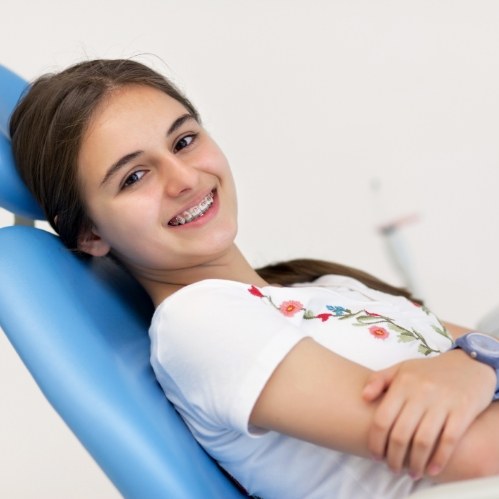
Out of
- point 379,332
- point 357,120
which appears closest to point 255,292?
point 379,332

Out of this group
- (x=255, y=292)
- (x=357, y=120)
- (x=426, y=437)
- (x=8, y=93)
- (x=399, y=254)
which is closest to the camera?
(x=426, y=437)

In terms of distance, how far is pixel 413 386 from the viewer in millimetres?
821

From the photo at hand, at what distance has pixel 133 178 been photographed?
104cm

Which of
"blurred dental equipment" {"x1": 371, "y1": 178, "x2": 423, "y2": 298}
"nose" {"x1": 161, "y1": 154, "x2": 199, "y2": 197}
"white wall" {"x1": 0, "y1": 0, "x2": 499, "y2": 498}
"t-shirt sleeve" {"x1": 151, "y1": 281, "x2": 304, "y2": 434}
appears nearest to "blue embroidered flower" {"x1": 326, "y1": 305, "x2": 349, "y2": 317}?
"t-shirt sleeve" {"x1": 151, "y1": 281, "x2": 304, "y2": 434}

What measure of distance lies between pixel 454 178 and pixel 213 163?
114 cm

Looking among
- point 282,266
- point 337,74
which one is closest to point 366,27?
point 337,74

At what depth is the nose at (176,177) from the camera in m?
1.02

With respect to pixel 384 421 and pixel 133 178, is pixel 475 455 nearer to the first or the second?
pixel 384 421

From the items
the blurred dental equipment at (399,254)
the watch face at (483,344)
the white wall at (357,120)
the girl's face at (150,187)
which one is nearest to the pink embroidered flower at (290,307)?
the girl's face at (150,187)

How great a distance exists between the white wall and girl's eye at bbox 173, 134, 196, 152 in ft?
3.16

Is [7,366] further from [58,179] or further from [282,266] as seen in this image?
[58,179]

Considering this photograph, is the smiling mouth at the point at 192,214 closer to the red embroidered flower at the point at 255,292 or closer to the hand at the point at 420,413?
the red embroidered flower at the point at 255,292

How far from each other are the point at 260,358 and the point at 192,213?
0.84 feet

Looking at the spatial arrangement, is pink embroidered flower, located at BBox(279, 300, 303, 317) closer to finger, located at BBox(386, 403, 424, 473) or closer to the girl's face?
the girl's face
